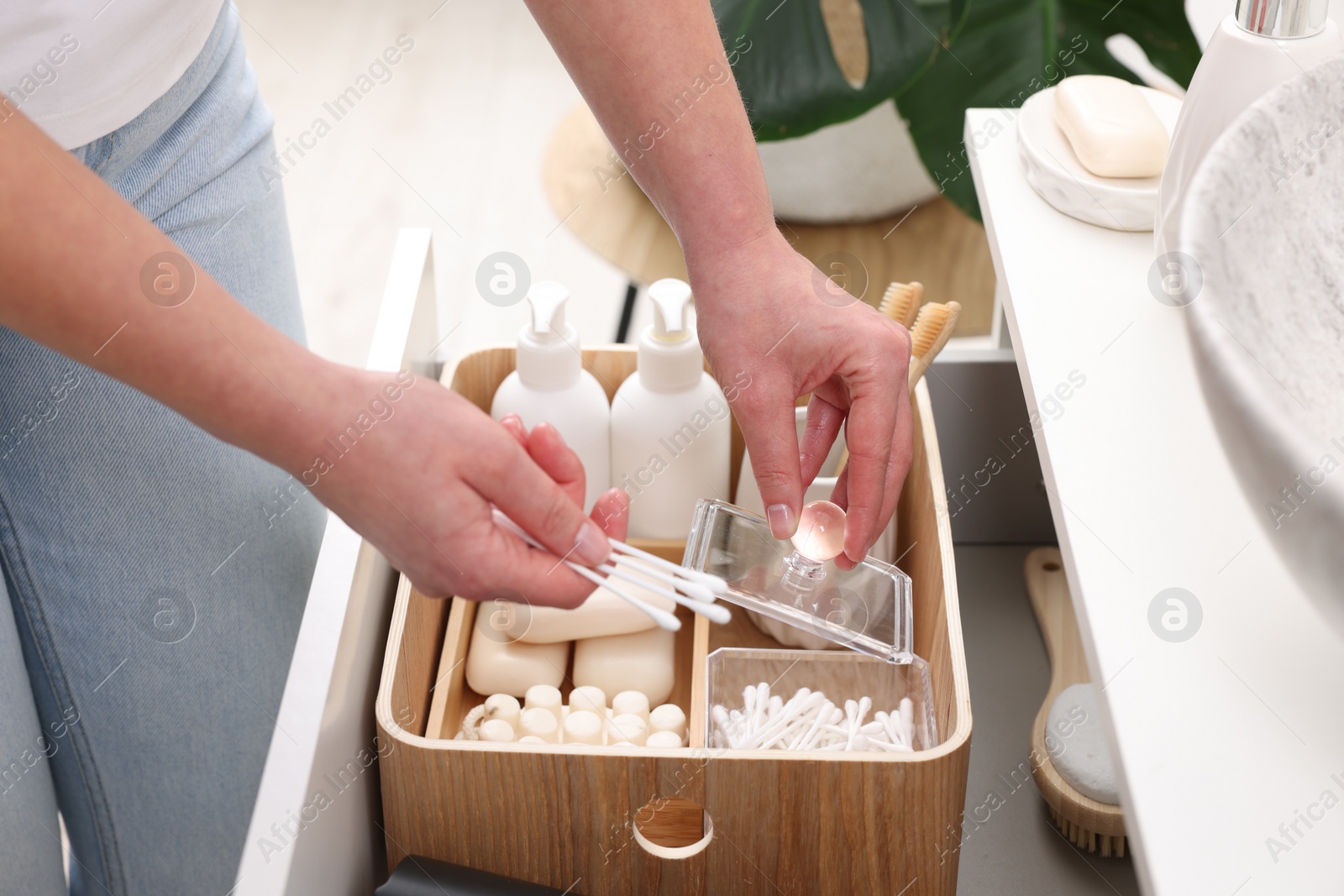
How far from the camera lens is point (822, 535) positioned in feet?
1.91

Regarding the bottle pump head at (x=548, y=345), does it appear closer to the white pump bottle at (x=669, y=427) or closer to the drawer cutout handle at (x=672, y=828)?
the white pump bottle at (x=669, y=427)

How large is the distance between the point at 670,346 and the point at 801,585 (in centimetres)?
18

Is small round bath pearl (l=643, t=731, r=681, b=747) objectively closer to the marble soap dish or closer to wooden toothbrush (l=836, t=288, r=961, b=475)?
Result: wooden toothbrush (l=836, t=288, r=961, b=475)

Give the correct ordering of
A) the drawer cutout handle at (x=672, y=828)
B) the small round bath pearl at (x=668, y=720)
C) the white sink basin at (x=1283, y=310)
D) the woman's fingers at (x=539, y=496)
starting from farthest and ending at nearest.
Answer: the small round bath pearl at (x=668, y=720), the drawer cutout handle at (x=672, y=828), the woman's fingers at (x=539, y=496), the white sink basin at (x=1283, y=310)

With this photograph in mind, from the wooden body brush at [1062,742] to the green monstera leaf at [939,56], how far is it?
1.38 ft

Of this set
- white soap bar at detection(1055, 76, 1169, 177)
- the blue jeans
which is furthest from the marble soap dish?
the blue jeans

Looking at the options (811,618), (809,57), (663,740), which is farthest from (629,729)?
(809,57)

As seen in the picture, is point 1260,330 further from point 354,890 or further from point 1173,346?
point 354,890

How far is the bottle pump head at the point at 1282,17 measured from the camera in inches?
21.6

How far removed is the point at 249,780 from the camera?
729 mm

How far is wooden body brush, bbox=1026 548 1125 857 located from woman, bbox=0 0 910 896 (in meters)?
0.19

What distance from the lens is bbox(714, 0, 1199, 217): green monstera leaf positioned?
3.41 feet

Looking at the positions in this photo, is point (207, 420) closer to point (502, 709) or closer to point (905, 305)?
point (502, 709)

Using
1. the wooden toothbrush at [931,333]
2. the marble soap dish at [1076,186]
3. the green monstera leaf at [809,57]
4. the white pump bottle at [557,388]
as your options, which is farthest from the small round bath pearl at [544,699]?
the green monstera leaf at [809,57]
